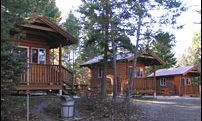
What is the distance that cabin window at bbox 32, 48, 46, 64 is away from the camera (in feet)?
83.9

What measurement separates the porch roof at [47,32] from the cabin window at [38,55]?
668 mm

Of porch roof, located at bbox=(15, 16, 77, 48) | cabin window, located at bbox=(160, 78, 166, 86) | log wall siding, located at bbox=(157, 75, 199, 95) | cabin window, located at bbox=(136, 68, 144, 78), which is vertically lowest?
log wall siding, located at bbox=(157, 75, 199, 95)

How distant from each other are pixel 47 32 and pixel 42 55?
209 cm

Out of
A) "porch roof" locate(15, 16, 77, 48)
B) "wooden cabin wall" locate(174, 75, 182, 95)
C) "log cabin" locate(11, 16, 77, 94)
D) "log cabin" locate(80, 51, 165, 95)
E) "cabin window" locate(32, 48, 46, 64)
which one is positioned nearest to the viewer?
"log cabin" locate(11, 16, 77, 94)

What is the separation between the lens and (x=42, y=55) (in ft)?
85.5

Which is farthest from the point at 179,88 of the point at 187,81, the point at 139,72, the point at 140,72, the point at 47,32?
the point at 47,32

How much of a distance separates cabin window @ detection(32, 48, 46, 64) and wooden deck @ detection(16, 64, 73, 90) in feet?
6.36

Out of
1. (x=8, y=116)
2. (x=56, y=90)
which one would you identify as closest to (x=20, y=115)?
(x=8, y=116)

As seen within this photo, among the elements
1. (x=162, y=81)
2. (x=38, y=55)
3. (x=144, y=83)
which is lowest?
(x=144, y=83)

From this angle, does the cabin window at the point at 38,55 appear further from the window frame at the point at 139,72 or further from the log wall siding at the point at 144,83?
the window frame at the point at 139,72

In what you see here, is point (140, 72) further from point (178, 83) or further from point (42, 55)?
point (42, 55)

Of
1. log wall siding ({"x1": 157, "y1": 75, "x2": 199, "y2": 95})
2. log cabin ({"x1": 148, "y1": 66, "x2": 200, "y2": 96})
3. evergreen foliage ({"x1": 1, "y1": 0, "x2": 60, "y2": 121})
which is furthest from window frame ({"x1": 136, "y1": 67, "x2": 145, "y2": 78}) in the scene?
evergreen foliage ({"x1": 1, "y1": 0, "x2": 60, "y2": 121})

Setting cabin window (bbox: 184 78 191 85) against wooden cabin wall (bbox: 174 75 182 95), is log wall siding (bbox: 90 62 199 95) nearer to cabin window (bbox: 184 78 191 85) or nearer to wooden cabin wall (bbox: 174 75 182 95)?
wooden cabin wall (bbox: 174 75 182 95)

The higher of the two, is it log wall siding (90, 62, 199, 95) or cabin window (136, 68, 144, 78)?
cabin window (136, 68, 144, 78)
